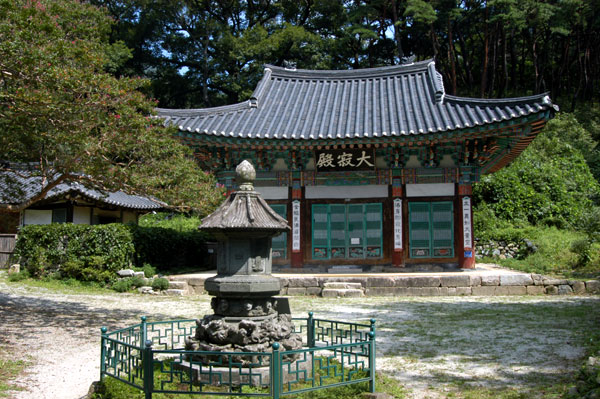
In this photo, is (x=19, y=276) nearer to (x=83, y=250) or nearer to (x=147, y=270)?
(x=83, y=250)

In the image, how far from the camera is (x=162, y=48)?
119ft

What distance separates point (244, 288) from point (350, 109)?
1211 centimetres

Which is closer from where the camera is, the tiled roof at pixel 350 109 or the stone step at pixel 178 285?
the stone step at pixel 178 285

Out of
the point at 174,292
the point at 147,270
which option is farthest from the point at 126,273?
the point at 174,292

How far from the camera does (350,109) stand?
17.1 meters

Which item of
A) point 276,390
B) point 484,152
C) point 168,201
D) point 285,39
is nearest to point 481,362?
point 276,390

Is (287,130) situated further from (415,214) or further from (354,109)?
(415,214)

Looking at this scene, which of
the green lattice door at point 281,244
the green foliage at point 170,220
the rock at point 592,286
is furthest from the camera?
the green foliage at point 170,220

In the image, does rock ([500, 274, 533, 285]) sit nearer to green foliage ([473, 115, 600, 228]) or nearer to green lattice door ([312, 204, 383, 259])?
green lattice door ([312, 204, 383, 259])

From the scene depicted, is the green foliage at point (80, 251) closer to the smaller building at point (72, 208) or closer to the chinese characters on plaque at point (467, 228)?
the smaller building at point (72, 208)

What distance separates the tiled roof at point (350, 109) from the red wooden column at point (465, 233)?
2.39 meters

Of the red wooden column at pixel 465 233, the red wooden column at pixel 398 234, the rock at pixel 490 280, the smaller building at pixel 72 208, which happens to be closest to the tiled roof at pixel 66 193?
the smaller building at pixel 72 208

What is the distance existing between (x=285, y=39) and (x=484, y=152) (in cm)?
2160

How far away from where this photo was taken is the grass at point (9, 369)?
18.4 ft
